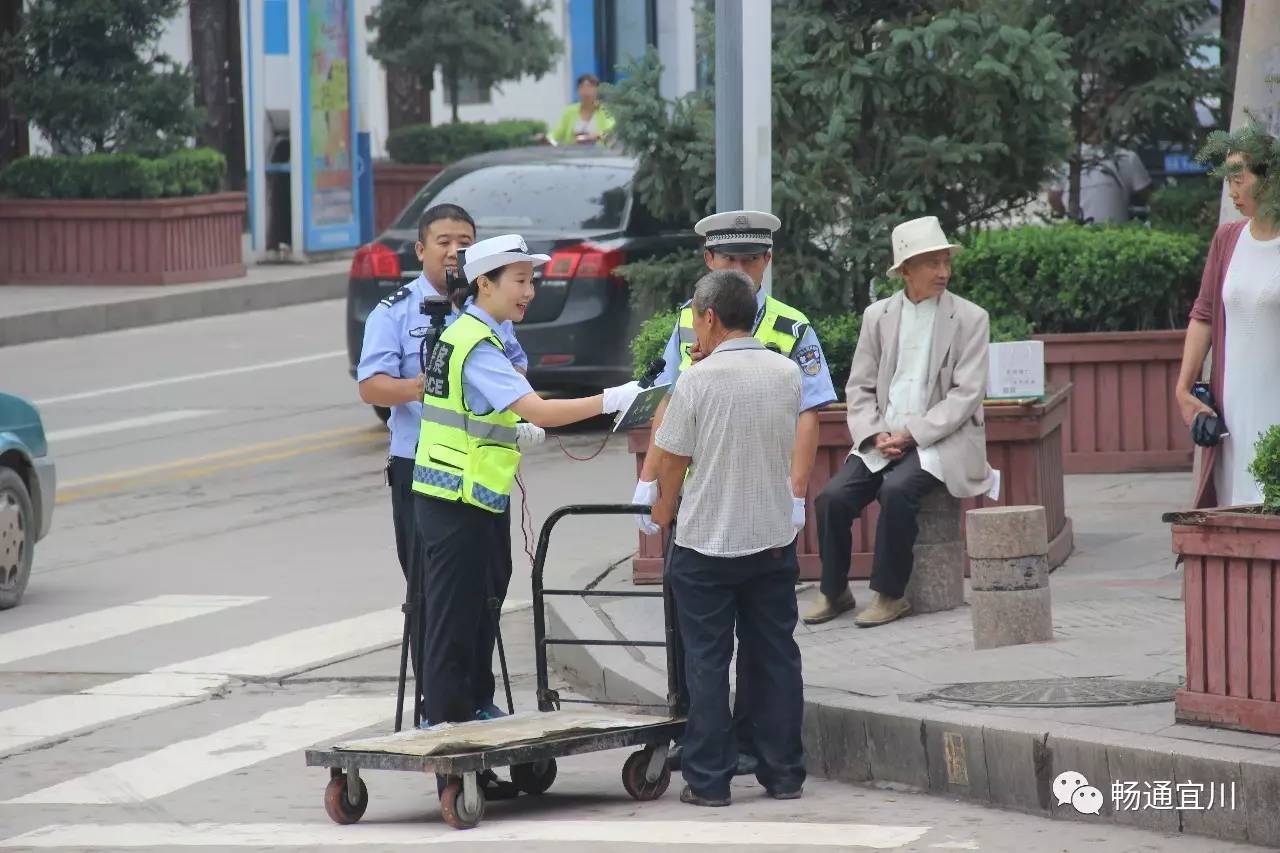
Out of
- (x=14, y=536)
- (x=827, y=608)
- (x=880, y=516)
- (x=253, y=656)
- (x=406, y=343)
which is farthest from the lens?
(x=14, y=536)

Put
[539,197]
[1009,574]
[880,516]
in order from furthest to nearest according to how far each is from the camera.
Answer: [539,197]
[880,516]
[1009,574]

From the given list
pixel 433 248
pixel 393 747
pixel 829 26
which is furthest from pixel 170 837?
pixel 829 26

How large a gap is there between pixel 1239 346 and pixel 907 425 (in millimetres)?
1348

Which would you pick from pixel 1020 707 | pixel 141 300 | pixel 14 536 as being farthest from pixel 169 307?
pixel 1020 707

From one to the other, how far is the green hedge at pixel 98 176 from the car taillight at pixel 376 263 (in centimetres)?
903

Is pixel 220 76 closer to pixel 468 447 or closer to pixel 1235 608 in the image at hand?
pixel 468 447

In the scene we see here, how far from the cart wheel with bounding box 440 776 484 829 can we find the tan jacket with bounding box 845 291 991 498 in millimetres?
2947

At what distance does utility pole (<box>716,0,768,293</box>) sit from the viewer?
33.9 ft

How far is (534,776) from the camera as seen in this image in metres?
7.55

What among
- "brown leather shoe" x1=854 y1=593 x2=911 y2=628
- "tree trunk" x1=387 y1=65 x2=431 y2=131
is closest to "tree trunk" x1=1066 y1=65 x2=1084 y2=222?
"brown leather shoe" x1=854 y1=593 x2=911 y2=628

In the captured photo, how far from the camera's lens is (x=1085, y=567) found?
10.6m

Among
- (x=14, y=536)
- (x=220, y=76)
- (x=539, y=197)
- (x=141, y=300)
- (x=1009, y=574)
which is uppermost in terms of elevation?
(x=220, y=76)

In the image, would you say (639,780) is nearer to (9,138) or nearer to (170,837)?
(170,837)

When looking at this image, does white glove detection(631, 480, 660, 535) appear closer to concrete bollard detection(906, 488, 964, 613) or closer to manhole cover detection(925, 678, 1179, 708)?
manhole cover detection(925, 678, 1179, 708)
